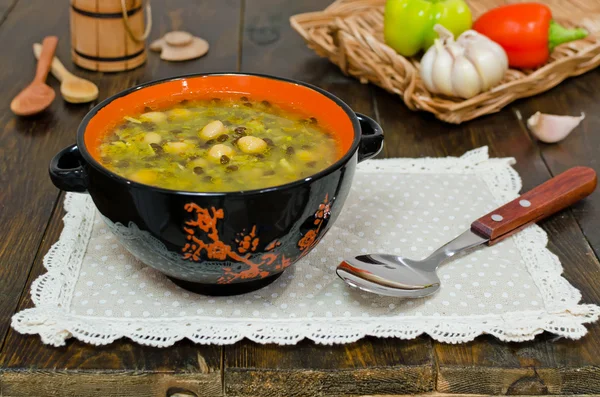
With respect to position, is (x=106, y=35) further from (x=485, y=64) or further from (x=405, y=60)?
(x=485, y=64)

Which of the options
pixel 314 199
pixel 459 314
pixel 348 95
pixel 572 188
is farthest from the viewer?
pixel 348 95

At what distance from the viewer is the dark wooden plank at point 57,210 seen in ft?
3.50

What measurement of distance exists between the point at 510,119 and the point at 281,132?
0.83 meters

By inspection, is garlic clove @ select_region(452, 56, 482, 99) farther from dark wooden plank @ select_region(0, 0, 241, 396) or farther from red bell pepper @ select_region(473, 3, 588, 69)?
dark wooden plank @ select_region(0, 0, 241, 396)

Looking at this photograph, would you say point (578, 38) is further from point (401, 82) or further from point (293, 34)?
point (293, 34)

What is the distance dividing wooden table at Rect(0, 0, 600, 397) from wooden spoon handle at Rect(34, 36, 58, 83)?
1.5 inches

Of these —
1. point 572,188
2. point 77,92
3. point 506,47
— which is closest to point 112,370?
point 572,188

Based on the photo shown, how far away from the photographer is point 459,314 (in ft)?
3.81

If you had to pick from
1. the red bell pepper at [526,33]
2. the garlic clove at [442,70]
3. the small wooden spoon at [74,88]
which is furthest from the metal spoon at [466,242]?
the small wooden spoon at [74,88]

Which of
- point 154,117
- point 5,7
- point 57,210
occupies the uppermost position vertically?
point 154,117

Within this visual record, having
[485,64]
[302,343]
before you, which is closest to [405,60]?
[485,64]

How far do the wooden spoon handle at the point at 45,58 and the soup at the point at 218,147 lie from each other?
802 mm

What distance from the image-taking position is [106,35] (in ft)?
6.65

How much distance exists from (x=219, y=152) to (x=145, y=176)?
11 centimetres
